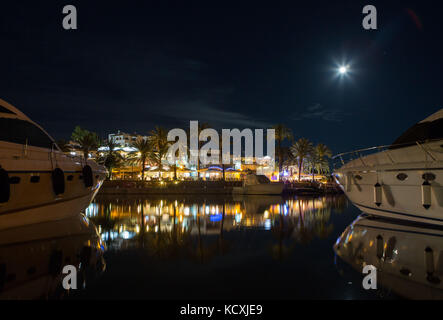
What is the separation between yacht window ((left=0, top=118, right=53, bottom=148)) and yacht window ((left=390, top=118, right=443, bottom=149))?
13.6 meters

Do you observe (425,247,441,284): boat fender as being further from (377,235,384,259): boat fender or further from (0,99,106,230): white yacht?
(0,99,106,230): white yacht

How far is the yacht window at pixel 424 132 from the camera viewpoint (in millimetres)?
10468

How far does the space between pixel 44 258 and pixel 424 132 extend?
13668 mm

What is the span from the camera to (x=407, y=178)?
9672 millimetres

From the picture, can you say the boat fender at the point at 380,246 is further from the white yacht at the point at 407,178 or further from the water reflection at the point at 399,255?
the white yacht at the point at 407,178

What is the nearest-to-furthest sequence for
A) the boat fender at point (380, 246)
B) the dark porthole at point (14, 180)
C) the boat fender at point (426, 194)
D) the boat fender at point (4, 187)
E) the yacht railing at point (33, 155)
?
the boat fender at point (380, 246) < the boat fender at point (4, 187) < the dark porthole at point (14, 180) < the yacht railing at point (33, 155) < the boat fender at point (426, 194)

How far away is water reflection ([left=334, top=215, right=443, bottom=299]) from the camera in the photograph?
4.44m

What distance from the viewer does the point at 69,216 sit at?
1107cm

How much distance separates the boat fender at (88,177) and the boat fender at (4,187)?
312 cm

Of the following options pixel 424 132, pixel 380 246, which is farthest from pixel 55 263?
pixel 424 132

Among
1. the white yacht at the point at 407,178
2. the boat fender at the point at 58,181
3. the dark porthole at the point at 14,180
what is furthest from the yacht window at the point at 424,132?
the dark porthole at the point at 14,180

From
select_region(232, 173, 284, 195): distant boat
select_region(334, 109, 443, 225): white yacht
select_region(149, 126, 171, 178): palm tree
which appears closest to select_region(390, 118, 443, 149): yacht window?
select_region(334, 109, 443, 225): white yacht
